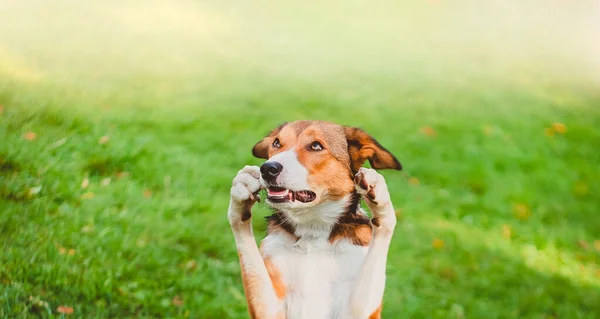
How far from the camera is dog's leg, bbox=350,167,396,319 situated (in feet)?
7.72

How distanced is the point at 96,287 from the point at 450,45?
516 cm

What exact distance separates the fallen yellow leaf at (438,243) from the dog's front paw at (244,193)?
2629 mm

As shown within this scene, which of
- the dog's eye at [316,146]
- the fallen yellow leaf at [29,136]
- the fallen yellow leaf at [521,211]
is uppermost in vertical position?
the dog's eye at [316,146]

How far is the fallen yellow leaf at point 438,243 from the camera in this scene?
4.73 metres

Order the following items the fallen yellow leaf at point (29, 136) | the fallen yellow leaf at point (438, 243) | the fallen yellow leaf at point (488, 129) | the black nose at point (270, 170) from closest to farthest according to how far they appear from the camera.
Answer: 1. the black nose at point (270, 170)
2. the fallen yellow leaf at point (29, 136)
3. the fallen yellow leaf at point (438, 243)
4. the fallen yellow leaf at point (488, 129)

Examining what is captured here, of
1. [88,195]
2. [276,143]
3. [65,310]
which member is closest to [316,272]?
[276,143]

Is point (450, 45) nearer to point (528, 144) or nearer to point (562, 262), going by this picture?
point (528, 144)

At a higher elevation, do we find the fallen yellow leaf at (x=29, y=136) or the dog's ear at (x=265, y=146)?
the dog's ear at (x=265, y=146)

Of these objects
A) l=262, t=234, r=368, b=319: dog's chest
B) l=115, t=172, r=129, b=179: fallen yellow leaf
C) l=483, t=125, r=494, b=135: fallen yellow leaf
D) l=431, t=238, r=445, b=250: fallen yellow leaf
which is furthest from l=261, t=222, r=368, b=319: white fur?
l=483, t=125, r=494, b=135: fallen yellow leaf

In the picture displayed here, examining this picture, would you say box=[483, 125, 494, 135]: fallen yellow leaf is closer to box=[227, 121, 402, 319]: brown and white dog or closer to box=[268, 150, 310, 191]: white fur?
box=[227, 121, 402, 319]: brown and white dog

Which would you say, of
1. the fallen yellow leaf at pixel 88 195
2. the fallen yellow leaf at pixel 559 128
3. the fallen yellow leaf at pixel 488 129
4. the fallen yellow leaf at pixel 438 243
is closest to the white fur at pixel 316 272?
the fallen yellow leaf at pixel 88 195

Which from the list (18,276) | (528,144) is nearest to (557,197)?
(528,144)

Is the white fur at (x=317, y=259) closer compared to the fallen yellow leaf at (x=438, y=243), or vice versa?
the white fur at (x=317, y=259)

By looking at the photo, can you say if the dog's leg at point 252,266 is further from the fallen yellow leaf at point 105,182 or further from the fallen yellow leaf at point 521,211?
the fallen yellow leaf at point 521,211
